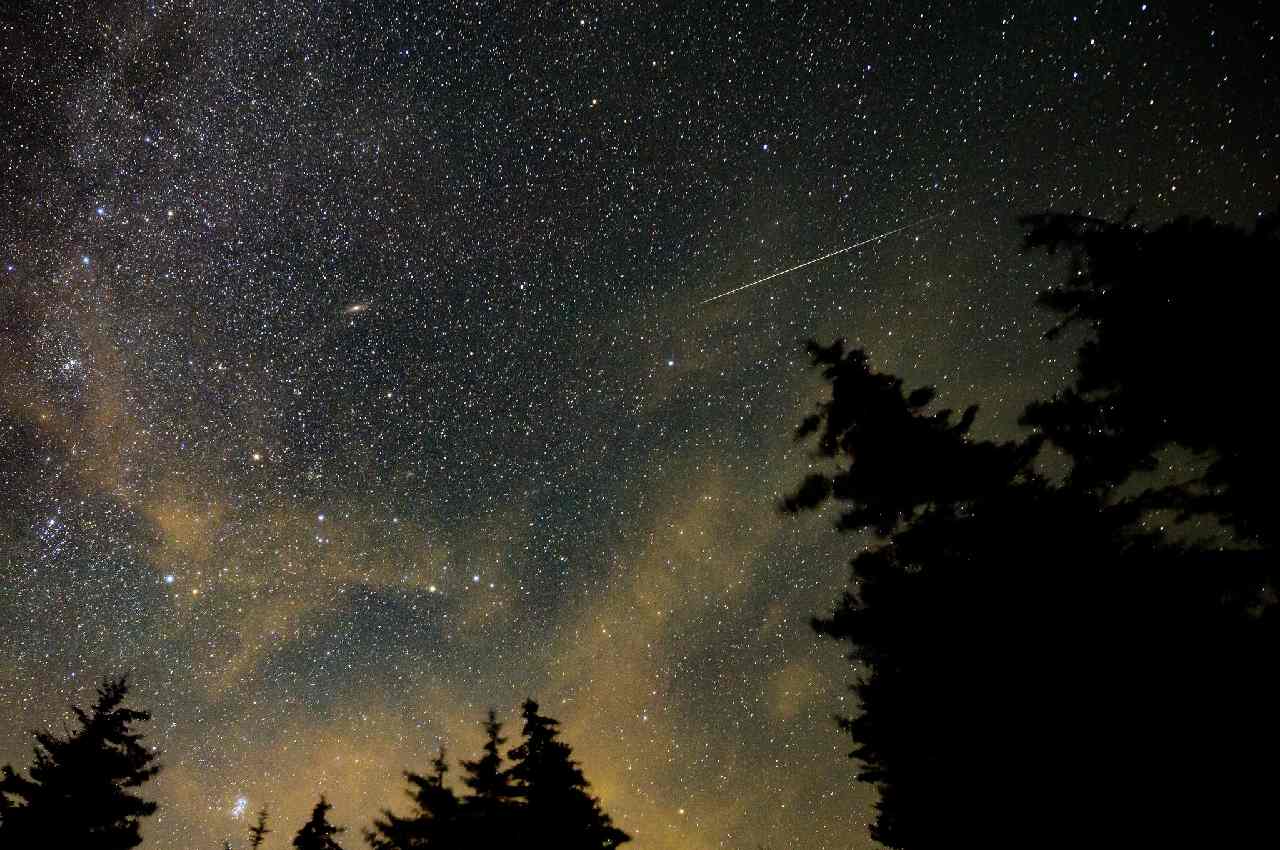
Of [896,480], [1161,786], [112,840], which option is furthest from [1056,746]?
[112,840]

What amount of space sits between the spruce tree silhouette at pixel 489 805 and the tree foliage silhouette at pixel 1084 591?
8916 millimetres

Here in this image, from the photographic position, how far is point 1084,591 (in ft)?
20.2

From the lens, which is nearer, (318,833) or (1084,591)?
(1084,591)

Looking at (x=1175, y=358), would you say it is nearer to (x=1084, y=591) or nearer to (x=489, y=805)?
(x=1084, y=591)

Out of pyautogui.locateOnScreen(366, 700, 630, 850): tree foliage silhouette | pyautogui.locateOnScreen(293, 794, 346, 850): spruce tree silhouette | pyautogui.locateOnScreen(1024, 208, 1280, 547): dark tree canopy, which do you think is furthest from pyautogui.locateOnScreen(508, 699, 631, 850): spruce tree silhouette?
pyautogui.locateOnScreen(1024, 208, 1280, 547): dark tree canopy

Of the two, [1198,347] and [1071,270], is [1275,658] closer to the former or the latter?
[1198,347]

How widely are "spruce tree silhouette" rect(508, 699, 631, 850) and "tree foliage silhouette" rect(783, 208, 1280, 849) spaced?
760cm

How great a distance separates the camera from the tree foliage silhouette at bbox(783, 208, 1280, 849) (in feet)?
18.4

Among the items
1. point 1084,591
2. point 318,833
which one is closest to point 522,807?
point 318,833

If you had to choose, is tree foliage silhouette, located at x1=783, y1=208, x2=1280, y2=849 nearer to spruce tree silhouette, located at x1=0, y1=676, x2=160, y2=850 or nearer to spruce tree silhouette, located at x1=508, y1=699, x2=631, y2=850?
spruce tree silhouette, located at x1=508, y1=699, x2=631, y2=850

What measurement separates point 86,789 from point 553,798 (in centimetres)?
951

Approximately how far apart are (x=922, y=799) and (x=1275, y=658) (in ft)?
14.6

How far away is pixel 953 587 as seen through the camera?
6.70 metres

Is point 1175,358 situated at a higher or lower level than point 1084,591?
higher
